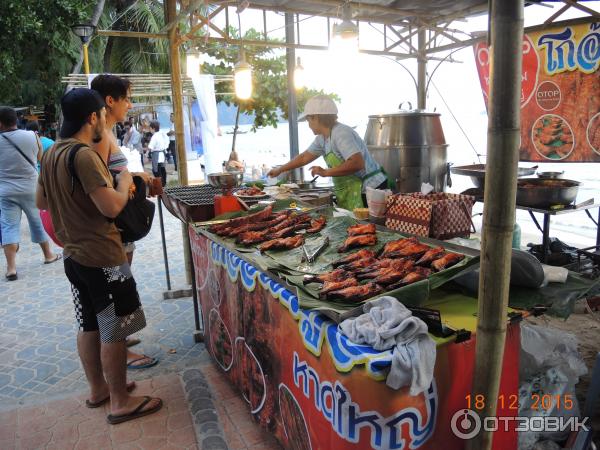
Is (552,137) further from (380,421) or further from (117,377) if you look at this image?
(117,377)

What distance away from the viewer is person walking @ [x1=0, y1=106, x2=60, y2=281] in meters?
6.67

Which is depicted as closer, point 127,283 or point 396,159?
point 127,283

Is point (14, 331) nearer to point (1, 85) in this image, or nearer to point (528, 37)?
point (528, 37)

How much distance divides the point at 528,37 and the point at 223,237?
477 centimetres

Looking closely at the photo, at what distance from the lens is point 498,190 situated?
1625 mm

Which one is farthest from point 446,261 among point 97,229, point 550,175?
point 550,175

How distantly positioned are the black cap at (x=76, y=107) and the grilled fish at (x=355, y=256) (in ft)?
6.04

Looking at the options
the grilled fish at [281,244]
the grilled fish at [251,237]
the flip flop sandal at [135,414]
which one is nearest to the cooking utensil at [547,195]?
the grilled fish at [281,244]

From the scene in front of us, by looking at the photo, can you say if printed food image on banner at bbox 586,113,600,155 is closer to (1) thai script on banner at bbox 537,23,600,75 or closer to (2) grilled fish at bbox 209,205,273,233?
(1) thai script on banner at bbox 537,23,600,75

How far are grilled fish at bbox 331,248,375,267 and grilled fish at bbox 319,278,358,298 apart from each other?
36 cm

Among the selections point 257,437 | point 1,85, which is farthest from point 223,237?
point 1,85

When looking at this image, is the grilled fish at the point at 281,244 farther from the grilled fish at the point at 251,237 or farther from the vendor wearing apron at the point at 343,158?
the vendor wearing apron at the point at 343,158

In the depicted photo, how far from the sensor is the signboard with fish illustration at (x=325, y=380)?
5.91ft

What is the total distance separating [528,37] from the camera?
5.73m
